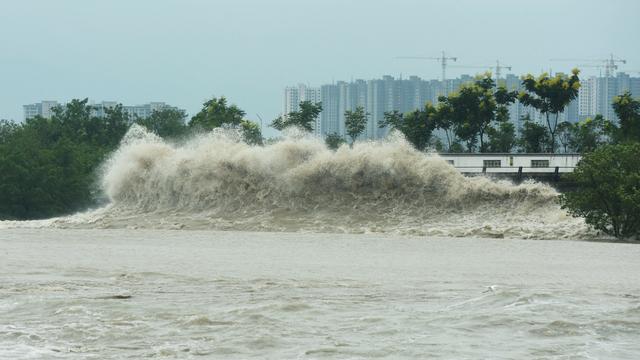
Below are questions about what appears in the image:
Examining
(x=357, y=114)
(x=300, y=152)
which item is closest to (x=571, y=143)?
(x=357, y=114)

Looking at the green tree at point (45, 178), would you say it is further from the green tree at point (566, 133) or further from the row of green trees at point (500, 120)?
the green tree at point (566, 133)

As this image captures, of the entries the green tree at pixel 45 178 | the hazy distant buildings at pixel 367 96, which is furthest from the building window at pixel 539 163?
the hazy distant buildings at pixel 367 96

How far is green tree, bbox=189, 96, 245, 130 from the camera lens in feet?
232

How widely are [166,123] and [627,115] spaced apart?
3110 cm

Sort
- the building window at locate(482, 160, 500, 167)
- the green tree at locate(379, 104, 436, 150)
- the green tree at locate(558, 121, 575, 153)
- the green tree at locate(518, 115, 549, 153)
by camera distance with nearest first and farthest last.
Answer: the building window at locate(482, 160, 500, 167) < the green tree at locate(518, 115, 549, 153) < the green tree at locate(379, 104, 436, 150) < the green tree at locate(558, 121, 575, 153)

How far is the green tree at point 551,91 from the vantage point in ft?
198

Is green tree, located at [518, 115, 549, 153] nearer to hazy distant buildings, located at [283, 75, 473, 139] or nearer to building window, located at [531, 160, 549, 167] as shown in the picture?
building window, located at [531, 160, 549, 167]

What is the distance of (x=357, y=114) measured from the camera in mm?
72688

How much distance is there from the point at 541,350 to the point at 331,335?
2.08 m

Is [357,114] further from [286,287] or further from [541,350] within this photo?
[541,350]

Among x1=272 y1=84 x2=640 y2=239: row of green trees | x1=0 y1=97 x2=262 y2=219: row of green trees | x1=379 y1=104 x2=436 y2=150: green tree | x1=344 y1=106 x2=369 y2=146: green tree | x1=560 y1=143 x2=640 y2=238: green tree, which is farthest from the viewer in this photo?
x1=344 y1=106 x2=369 y2=146: green tree

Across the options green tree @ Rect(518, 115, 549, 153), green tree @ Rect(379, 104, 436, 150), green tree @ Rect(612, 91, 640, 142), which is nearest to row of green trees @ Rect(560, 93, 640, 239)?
green tree @ Rect(612, 91, 640, 142)

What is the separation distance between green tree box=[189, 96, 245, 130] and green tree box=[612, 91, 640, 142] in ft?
71.6

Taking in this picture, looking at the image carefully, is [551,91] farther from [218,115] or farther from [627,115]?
[218,115]
